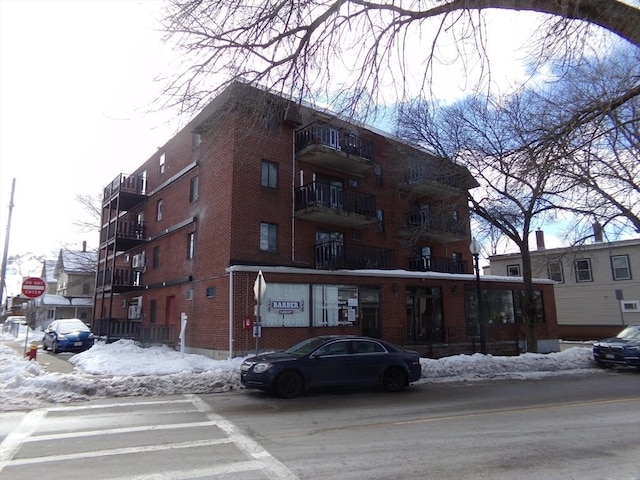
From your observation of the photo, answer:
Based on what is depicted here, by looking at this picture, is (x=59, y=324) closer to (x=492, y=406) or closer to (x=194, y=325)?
(x=194, y=325)

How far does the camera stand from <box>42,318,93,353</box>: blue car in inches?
834

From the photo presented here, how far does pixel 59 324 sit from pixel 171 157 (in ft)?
33.3

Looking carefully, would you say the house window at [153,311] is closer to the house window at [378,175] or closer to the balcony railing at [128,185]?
the balcony railing at [128,185]

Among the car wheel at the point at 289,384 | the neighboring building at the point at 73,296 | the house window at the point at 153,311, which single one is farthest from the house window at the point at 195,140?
the neighboring building at the point at 73,296

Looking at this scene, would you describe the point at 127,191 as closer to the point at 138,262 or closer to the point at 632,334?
the point at 138,262

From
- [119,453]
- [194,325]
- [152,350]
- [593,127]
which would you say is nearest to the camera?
[119,453]

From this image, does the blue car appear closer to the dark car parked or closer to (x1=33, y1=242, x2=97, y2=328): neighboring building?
the dark car parked

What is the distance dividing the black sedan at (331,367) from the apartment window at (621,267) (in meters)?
25.3

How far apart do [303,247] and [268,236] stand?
70.8 inches

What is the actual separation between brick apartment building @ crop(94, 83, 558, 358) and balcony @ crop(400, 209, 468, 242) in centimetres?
11

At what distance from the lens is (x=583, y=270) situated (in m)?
32.6

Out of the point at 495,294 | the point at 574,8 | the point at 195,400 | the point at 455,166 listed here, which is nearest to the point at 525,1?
the point at 574,8

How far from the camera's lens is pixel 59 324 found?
74.1ft

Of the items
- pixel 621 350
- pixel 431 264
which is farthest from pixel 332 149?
pixel 621 350
